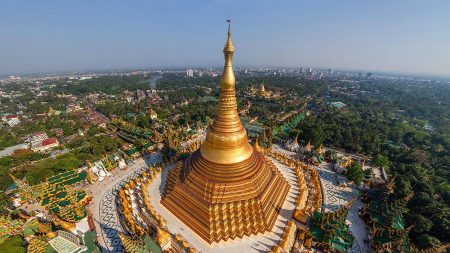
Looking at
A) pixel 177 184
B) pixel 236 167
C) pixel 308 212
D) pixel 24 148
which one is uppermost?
pixel 236 167

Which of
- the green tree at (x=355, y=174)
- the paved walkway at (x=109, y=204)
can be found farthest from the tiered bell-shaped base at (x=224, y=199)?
the green tree at (x=355, y=174)

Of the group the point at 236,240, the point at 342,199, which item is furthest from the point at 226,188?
the point at 342,199

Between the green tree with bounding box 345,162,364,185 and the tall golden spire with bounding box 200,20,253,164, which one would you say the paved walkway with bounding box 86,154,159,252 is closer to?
the tall golden spire with bounding box 200,20,253,164

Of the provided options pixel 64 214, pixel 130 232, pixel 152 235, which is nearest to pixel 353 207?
pixel 152 235

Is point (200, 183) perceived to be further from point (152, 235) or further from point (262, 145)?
point (262, 145)

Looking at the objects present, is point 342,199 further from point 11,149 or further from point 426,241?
point 11,149

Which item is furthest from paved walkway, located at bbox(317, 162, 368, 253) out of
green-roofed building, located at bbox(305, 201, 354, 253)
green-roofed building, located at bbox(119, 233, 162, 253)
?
green-roofed building, located at bbox(119, 233, 162, 253)
